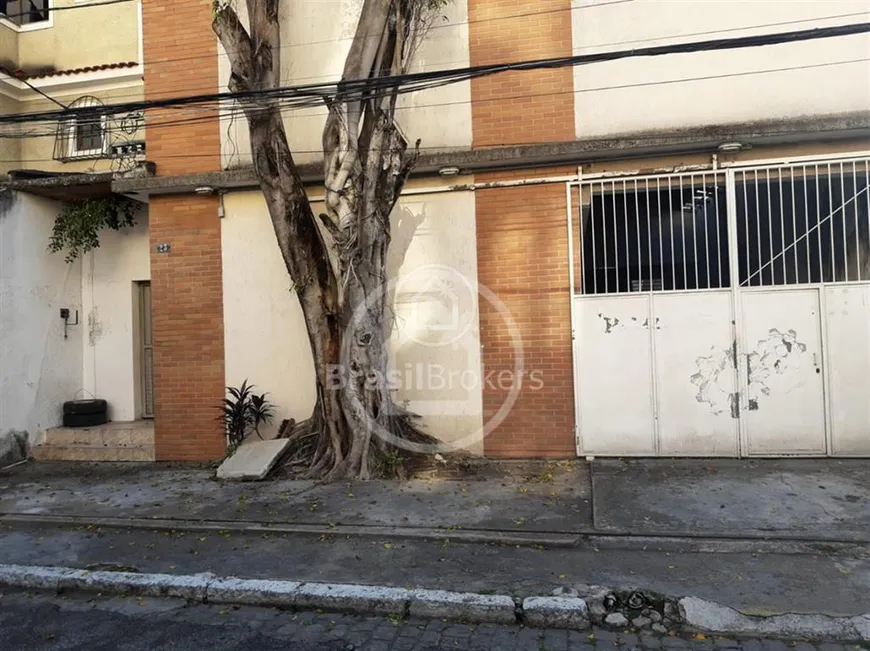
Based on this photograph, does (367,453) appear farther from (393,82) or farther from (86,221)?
(86,221)

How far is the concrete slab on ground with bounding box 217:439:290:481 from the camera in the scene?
22.3ft

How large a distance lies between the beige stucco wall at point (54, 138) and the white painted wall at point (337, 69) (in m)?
2.19

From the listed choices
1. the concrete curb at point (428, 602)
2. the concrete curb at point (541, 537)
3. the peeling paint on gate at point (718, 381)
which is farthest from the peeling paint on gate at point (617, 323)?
the concrete curb at point (428, 602)

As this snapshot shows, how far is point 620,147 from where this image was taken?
6840 millimetres

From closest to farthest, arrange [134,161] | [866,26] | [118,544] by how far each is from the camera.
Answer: [866,26]
[118,544]
[134,161]

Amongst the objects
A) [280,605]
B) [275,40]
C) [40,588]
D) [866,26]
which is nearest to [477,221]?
[275,40]

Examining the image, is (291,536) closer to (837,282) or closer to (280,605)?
(280,605)

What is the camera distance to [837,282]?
22.1ft

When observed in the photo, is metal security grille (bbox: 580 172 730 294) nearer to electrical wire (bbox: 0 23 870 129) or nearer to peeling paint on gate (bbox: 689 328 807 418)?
peeling paint on gate (bbox: 689 328 807 418)

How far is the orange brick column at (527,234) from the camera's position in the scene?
7.23 metres

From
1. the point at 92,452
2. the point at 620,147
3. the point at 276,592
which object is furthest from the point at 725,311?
the point at 92,452

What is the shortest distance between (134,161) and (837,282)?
32.0 ft

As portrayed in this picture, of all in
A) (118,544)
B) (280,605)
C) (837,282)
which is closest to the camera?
(280,605)

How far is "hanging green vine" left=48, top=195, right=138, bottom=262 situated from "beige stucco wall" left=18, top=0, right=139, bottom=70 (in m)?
2.37
